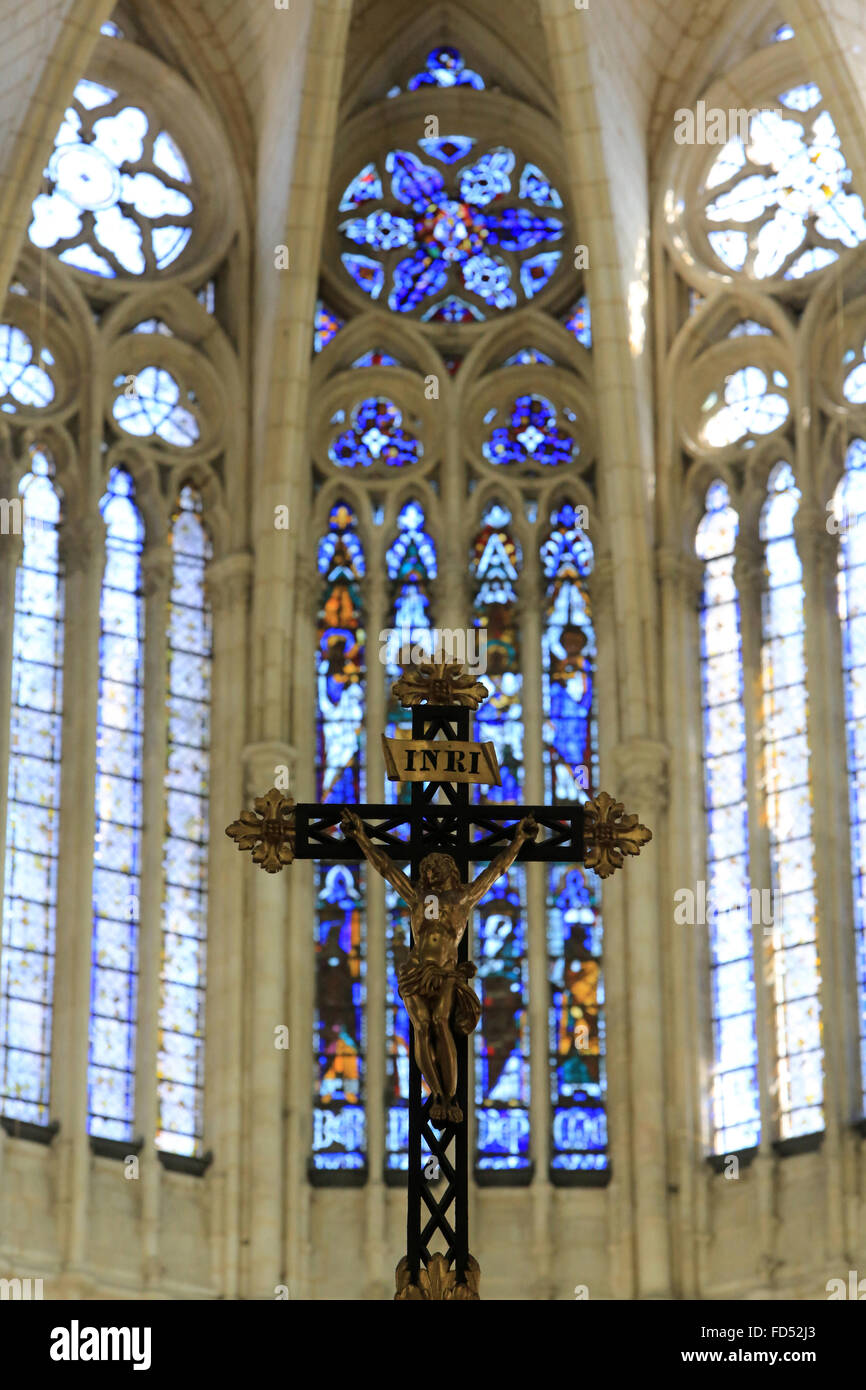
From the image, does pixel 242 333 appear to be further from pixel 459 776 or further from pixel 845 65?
pixel 459 776

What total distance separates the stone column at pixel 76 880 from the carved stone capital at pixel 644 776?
355 cm

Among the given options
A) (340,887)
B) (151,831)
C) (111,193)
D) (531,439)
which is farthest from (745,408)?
(151,831)

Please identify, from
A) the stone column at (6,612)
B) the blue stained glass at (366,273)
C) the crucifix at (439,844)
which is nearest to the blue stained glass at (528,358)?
the blue stained glass at (366,273)

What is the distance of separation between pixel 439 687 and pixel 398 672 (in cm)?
1181

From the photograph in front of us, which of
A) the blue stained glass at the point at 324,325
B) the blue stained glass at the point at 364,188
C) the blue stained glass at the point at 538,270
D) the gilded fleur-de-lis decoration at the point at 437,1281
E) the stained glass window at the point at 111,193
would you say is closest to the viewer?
the gilded fleur-de-lis decoration at the point at 437,1281

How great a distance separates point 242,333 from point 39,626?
2.88 metres

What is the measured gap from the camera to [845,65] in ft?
71.8

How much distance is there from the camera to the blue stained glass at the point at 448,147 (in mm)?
24969

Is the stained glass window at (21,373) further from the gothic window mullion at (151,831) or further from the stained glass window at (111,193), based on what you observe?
the gothic window mullion at (151,831)

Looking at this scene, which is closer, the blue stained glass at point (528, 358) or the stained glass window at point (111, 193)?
the stained glass window at point (111, 193)

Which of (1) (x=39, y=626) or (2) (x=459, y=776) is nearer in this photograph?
(2) (x=459, y=776)

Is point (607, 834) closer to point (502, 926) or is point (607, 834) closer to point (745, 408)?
point (502, 926)

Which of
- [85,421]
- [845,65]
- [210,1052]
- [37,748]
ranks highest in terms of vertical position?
[845,65]
